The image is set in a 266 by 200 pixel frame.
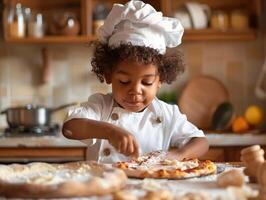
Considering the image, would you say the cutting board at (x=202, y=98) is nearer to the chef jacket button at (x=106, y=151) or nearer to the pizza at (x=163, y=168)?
the chef jacket button at (x=106, y=151)

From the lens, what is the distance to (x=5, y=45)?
2674 millimetres

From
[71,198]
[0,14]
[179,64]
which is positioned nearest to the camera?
Result: [71,198]

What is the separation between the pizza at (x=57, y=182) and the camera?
82 centimetres

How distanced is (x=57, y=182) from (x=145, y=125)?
67 centimetres

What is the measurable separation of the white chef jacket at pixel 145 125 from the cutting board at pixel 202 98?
1026 mm

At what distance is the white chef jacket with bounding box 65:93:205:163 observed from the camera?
58.4 inches

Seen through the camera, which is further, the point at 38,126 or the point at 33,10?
the point at 33,10

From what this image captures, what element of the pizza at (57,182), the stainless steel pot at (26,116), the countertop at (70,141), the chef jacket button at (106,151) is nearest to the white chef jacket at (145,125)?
the chef jacket button at (106,151)

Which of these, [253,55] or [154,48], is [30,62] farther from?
[154,48]

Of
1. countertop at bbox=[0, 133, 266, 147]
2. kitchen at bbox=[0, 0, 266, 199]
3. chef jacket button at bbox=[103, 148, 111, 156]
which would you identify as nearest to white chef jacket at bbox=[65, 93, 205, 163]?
chef jacket button at bbox=[103, 148, 111, 156]

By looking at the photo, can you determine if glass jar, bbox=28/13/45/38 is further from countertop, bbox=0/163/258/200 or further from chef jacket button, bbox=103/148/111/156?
countertop, bbox=0/163/258/200

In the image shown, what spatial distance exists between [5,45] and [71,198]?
1.97 meters

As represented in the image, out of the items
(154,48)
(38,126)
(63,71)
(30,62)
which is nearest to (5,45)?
(30,62)

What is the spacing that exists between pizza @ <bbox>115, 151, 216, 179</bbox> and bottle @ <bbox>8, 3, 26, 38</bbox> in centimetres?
143
